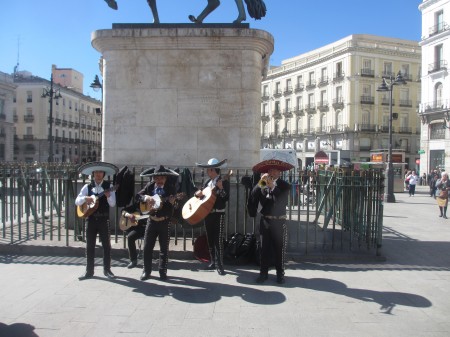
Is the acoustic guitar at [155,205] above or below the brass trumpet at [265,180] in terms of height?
below

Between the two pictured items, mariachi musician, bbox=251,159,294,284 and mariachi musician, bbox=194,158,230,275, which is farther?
mariachi musician, bbox=194,158,230,275

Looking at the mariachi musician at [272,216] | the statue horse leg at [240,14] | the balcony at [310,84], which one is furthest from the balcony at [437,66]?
the mariachi musician at [272,216]

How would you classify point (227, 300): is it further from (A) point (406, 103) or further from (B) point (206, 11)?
(A) point (406, 103)

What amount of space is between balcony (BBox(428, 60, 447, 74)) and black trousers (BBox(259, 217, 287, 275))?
42.5 m

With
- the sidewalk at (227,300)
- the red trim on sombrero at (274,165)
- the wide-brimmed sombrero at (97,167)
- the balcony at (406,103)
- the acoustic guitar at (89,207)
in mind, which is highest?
the balcony at (406,103)

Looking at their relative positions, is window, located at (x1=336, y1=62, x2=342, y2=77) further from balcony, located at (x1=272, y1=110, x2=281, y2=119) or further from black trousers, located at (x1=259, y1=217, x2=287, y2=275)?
black trousers, located at (x1=259, y1=217, x2=287, y2=275)

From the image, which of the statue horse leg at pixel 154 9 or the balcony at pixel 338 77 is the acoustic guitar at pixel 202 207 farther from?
the balcony at pixel 338 77

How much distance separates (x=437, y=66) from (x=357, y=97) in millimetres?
15872

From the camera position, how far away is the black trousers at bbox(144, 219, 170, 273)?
634 centimetres

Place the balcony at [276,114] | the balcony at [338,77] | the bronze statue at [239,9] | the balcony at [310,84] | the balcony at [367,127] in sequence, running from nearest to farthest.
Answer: the bronze statue at [239,9]
the balcony at [338,77]
the balcony at [367,127]
the balcony at [310,84]
the balcony at [276,114]

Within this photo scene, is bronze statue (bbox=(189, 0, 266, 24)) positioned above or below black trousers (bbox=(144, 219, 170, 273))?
above

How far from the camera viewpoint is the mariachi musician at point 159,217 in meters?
6.32

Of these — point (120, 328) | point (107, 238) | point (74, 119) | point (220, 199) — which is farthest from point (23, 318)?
point (74, 119)

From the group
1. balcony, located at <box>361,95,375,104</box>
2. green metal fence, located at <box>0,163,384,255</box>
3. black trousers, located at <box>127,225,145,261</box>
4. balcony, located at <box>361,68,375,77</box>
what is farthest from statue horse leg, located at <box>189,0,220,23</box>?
balcony, located at <box>361,95,375,104</box>
